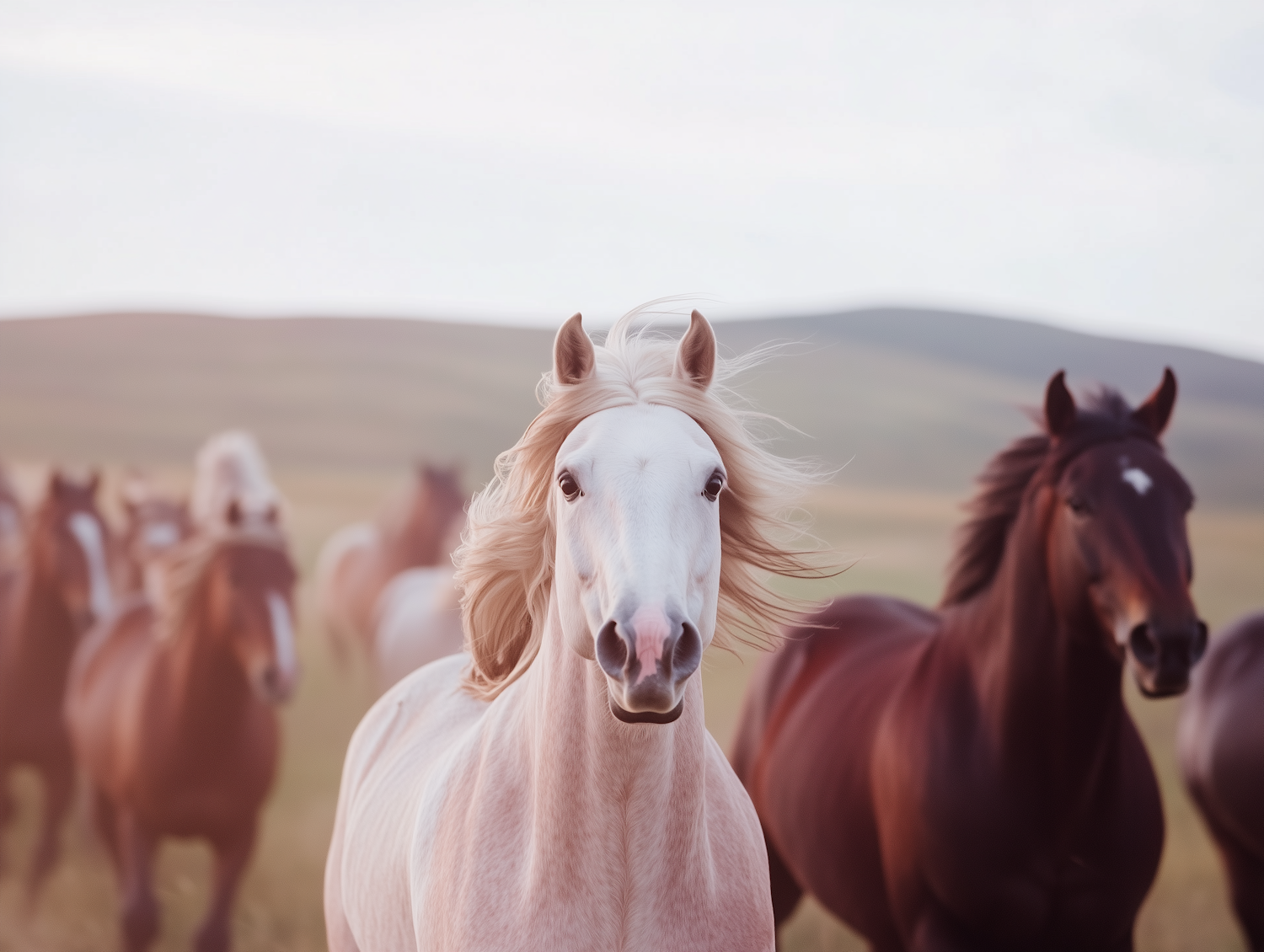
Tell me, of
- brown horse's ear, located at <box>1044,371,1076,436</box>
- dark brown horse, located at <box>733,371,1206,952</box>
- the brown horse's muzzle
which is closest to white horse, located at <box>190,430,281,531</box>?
dark brown horse, located at <box>733,371,1206,952</box>

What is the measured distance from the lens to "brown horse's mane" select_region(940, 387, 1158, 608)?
3.25 m

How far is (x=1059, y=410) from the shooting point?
3.27 m

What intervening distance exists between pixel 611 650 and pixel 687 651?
103 millimetres

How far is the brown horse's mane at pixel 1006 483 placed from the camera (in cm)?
325

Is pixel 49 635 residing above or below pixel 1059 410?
below

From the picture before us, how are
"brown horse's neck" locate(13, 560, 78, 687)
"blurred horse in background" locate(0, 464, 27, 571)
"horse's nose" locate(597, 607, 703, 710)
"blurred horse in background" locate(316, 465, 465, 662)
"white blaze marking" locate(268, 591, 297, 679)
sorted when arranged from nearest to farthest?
1. "horse's nose" locate(597, 607, 703, 710)
2. "white blaze marking" locate(268, 591, 297, 679)
3. "brown horse's neck" locate(13, 560, 78, 687)
4. "blurred horse in background" locate(0, 464, 27, 571)
5. "blurred horse in background" locate(316, 465, 465, 662)

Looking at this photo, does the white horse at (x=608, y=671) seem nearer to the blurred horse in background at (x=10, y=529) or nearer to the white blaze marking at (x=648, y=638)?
the white blaze marking at (x=648, y=638)

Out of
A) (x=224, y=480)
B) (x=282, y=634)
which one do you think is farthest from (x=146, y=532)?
(x=282, y=634)

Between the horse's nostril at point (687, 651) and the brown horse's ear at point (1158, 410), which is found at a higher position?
the brown horse's ear at point (1158, 410)

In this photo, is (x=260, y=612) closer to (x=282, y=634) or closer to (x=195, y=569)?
(x=282, y=634)

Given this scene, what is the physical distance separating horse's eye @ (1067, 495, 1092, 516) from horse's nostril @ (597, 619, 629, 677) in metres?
2.11

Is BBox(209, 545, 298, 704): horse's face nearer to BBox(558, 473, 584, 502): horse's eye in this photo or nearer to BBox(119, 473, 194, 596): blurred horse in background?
BBox(119, 473, 194, 596): blurred horse in background

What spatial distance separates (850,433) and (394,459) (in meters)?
4.36

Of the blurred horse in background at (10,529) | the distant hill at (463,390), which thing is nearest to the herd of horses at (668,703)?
the blurred horse in background at (10,529)
